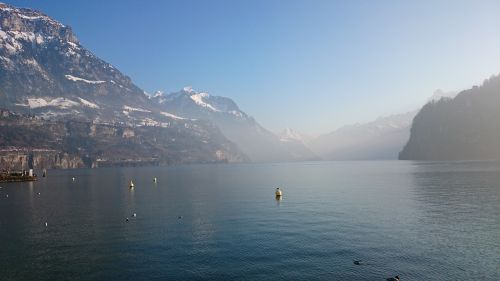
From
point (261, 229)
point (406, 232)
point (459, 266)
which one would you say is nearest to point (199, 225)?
point (261, 229)

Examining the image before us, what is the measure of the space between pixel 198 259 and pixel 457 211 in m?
70.6

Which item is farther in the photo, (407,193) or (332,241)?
(407,193)

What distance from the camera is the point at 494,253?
2430 inches

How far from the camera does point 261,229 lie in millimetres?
84625

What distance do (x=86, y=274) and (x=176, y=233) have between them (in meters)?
27.1

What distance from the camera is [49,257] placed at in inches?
2552

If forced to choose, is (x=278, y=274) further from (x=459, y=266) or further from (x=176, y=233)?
(x=176, y=233)

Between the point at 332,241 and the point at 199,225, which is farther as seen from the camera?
the point at 199,225

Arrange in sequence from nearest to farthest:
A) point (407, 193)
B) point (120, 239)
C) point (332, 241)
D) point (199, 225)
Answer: point (332, 241)
point (120, 239)
point (199, 225)
point (407, 193)

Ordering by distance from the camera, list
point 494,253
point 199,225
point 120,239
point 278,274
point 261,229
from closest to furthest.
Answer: point 278,274
point 494,253
point 120,239
point 261,229
point 199,225

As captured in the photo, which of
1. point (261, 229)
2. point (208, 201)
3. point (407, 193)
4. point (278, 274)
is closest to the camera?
point (278, 274)

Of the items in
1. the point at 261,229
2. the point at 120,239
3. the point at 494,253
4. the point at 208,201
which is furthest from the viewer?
the point at 208,201

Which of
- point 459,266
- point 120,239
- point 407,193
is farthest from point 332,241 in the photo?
point 407,193

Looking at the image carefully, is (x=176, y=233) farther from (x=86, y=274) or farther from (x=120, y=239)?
(x=86, y=274)
